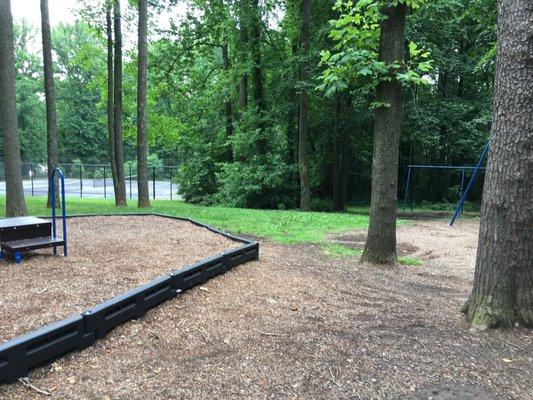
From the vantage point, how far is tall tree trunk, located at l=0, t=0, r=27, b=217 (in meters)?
7.68

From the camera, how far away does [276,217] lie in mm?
11883

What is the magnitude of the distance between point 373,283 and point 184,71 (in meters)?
18.2

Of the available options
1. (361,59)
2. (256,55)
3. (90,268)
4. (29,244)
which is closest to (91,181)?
(256,55)

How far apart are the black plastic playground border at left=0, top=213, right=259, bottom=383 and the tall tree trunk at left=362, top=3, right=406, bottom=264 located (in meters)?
2.87

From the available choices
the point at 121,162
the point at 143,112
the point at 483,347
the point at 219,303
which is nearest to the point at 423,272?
the point at 483,347

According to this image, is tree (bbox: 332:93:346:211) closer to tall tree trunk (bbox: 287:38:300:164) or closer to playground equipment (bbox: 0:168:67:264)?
tall tree trunk (bbox: 287:38:300:164)

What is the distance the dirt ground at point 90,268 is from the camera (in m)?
3.43

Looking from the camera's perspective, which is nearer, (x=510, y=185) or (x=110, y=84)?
(x=510, y=185)

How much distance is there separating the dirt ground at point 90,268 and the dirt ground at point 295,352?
1.84 feet

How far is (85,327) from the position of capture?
2979mm

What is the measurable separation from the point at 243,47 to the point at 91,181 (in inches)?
808

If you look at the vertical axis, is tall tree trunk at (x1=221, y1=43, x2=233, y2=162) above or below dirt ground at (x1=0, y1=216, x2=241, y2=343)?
above

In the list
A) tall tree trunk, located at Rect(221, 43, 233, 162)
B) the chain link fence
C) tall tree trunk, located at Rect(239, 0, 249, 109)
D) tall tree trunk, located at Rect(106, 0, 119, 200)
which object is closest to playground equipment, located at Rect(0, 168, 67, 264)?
tall tree trunk, located at Rect(106, 0, 119, 200)

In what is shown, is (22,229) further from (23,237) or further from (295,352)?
(295,352)
